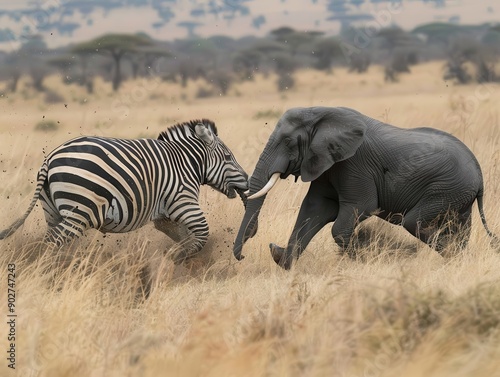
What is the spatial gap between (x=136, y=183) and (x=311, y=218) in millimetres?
1477

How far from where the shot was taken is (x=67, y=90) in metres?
36.6

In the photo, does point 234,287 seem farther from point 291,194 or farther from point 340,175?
point 291,194

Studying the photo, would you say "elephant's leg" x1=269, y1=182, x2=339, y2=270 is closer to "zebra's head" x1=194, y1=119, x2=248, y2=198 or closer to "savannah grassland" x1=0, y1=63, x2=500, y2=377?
"savannah grassland" x1=0, y1=63, x2=500, y2=377

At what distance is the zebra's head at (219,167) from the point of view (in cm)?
912

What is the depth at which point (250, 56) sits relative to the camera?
4888 cm

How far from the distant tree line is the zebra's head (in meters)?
24.5

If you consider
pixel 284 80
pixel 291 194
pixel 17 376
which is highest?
pixel 17 376

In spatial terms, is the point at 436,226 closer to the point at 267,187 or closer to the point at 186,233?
the point at 267,187

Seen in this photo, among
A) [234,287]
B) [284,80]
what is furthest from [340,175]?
[284,80]

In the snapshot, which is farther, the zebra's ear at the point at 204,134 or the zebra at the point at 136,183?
the zebra's ear at the point at 204,134

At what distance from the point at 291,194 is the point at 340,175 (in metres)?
2.65

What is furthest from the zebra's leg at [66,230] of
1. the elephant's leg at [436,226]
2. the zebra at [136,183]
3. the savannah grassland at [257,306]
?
the elephant's leg at [436,226]

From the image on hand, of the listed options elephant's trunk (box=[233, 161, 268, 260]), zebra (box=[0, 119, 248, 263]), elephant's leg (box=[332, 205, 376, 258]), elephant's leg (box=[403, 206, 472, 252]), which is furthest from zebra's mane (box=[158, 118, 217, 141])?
elephant's leg (box=[403, 206, 472, 252])

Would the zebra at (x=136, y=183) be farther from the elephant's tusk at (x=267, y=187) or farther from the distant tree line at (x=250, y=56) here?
the distant tree line at (x=250, y=56)
